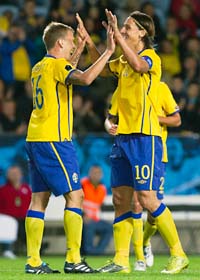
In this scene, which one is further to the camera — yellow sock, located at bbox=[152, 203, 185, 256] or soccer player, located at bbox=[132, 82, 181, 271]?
soccer player, located at bbox=[132, 82, 181, 271]

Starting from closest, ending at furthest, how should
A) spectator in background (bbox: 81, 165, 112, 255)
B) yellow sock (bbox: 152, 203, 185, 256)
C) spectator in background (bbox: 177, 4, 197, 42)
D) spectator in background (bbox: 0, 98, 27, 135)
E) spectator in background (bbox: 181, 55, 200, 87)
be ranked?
yellow sock (bbox: 152, 203, 185, 256) → spectator in background (bbox: 81, 165, 112, 255) → spectator in background (bbox: 0, 98, 27, 135) → spectator in background (bbox: 181, 55, 200, 87) → spectator in background (bbox: 177, 4, 197, 42)

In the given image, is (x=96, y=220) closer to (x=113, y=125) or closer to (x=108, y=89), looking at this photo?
(x=108, y=89)

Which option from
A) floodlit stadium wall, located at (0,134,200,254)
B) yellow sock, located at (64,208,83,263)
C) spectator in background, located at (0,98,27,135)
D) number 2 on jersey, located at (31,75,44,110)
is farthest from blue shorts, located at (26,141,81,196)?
spectator in background, located at (0,98,27,135)

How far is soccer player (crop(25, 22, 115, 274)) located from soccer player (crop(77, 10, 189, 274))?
1.51 ft

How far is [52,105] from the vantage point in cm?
1005

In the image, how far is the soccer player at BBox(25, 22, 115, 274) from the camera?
9.97m

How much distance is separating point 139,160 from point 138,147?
0.12m

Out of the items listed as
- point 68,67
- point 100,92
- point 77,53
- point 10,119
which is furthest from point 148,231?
point 100,92

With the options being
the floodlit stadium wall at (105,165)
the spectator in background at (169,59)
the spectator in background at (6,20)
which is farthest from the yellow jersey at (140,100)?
the spectator in background at (6,20)

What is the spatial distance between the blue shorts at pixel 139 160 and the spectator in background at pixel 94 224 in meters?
5.86

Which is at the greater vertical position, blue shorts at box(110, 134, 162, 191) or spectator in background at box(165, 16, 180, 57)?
spectator in background at box(165, 16, 180, 57)

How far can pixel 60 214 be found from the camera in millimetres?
16516

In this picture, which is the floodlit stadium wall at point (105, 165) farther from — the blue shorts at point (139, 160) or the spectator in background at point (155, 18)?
the blue shorts at point (139, 160)

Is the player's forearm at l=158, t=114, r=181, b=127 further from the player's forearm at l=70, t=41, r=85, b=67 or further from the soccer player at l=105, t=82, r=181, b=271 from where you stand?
the player's forearm at l=70, t=41, r=85, b=67
